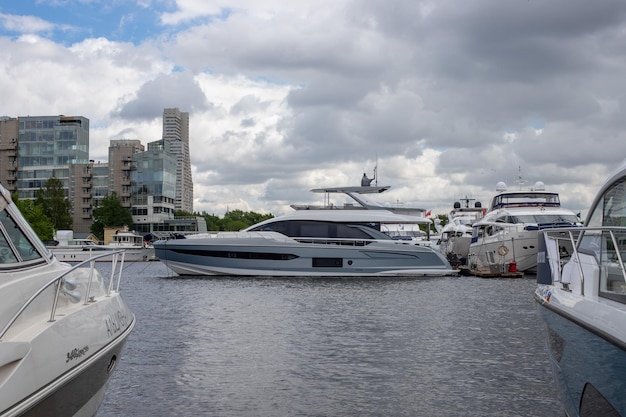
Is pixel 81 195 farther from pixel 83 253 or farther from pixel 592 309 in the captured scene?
pixel 592 309

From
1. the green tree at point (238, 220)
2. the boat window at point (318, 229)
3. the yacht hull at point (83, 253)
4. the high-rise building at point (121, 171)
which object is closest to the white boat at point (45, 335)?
the yacht hull at point (83, 253)

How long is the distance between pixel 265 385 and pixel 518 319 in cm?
1081

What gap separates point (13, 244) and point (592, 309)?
5094 millimetres

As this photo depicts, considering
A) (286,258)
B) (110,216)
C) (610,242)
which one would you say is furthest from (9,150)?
(610,242)

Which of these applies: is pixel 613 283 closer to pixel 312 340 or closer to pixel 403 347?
pixel 403 347

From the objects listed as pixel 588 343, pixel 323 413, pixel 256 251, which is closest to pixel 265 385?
pixel 323 413

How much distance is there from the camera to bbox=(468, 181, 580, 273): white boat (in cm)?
4156

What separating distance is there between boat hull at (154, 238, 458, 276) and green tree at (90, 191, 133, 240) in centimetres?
6650

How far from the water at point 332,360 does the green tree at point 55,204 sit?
7568 centimetres

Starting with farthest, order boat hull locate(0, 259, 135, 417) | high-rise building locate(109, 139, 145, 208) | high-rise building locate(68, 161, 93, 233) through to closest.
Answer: high-rise building locate(68, 161, 93, 233)
high-rise building locate(109, 139, 145, 208)
boat hull locate(0, 259, 135, 417)

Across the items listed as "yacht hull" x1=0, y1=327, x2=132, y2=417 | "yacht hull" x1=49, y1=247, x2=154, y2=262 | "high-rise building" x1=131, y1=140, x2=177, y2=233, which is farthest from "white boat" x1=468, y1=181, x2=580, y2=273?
"high-rise building" x1=131, y1=140, x2=177, y2=233

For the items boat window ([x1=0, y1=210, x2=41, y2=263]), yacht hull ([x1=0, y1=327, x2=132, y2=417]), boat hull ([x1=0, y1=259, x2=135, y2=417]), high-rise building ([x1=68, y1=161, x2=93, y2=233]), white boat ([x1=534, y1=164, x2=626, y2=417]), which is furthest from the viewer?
high-rise building ([x1=68, y1=161, x2=93, y2=233])

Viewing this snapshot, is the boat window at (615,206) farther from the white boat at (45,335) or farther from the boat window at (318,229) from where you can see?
the boat window at (318,229)

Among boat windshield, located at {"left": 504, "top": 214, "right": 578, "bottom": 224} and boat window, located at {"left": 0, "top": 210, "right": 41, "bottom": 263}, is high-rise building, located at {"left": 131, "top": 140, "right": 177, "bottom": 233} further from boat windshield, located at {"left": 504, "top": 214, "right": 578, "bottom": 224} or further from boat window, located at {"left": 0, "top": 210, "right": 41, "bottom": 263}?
boat window, located at {"left": 0, "top": 210, "right": 41, "bottom": 263}
